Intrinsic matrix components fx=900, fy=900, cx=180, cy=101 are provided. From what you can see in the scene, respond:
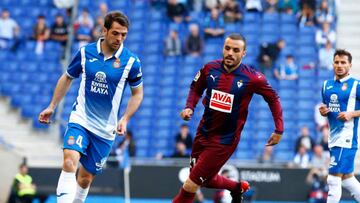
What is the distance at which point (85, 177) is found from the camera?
1077cm

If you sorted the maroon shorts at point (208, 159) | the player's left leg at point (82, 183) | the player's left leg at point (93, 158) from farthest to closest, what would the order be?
the maroon shorts at point (208, 159), the player's left leg at point (82, 183), the player's left leg at point (93, 158)

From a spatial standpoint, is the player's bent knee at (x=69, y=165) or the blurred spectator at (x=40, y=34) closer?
the player's bent knee at (x=69, y=165)

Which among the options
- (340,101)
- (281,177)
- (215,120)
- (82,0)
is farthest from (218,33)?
(215,120)

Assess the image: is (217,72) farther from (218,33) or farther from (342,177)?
(218,33)

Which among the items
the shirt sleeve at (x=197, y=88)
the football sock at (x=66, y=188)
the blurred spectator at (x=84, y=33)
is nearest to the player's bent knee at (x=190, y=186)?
the shirt sleeve at (x=197, y=88)

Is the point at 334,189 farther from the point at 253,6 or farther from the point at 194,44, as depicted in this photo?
the point at 253,6

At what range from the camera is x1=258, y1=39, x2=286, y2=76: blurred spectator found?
2288cm

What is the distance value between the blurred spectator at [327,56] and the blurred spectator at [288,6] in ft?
5.36

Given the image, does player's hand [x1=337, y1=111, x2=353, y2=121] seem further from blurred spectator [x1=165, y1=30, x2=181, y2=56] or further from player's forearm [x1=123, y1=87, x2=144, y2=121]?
blurred spectator [x1=165, y1=30, x2=181, y2=56]

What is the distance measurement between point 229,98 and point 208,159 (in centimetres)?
79

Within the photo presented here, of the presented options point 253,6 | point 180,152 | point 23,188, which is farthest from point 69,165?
point 253,6

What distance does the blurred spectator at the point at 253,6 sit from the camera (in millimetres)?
24438

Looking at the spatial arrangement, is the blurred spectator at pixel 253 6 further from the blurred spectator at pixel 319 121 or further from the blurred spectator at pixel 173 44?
the blurred spectator at pixel 319 121

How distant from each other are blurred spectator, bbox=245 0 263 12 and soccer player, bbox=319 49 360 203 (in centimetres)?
1193
